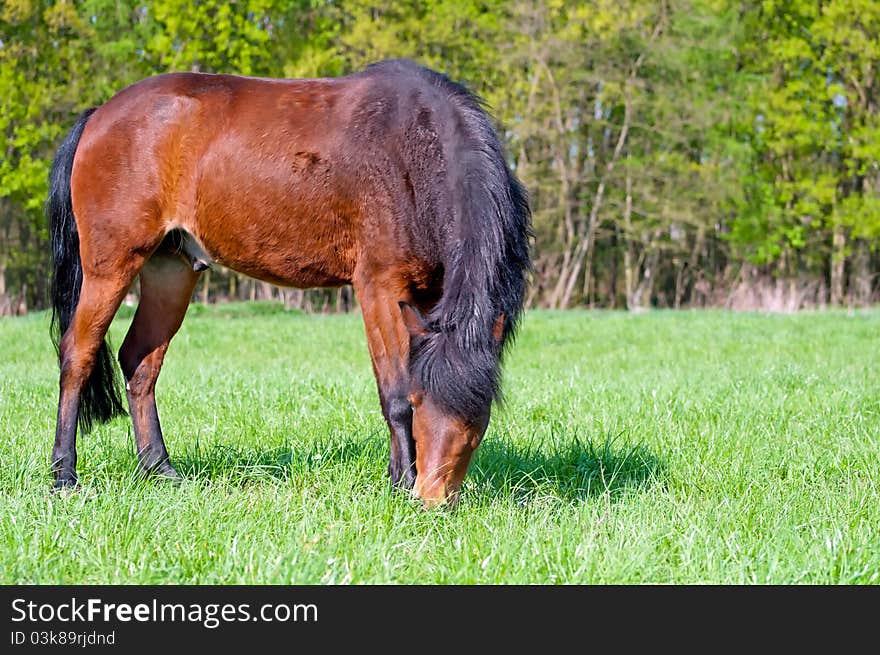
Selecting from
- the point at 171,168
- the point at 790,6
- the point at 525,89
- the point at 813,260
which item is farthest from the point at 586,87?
the point at 171,168

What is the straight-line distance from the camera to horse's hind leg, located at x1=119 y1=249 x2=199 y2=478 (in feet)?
16.4

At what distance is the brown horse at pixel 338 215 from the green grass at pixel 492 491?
15.4 inches

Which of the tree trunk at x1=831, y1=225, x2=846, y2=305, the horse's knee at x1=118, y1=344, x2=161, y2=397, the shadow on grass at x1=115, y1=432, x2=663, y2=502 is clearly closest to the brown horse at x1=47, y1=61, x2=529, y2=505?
the horse's knee at x1=118, y1=344, x2=161, y2=397

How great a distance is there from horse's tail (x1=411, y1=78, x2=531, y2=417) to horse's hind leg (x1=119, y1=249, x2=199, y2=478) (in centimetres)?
177

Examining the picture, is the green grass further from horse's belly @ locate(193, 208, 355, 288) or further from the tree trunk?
the tree trunk

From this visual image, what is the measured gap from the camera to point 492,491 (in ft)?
14.3

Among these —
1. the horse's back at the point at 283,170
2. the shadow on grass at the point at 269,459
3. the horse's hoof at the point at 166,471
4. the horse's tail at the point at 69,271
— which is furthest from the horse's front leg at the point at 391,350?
the horse's tail at the point at 69,271

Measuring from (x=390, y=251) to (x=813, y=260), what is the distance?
28.8 meters

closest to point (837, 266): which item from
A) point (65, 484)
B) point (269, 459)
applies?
point (269, 459)

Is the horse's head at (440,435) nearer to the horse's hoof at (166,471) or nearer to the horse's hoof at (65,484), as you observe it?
the horse's hoof at (166,471)

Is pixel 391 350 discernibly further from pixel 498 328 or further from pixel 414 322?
pixel 498 328

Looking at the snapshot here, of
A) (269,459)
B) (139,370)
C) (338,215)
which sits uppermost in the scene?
(338,215)

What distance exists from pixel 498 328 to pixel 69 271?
2.58 metres

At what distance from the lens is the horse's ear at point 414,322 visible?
384 cm
